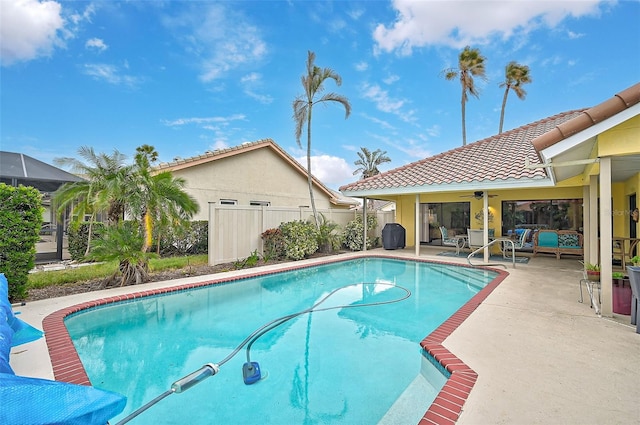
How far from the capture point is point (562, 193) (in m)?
13.0

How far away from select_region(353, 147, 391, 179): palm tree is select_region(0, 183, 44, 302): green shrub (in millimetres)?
33872

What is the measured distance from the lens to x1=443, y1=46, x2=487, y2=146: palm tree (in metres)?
21.0

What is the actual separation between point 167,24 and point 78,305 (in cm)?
1111

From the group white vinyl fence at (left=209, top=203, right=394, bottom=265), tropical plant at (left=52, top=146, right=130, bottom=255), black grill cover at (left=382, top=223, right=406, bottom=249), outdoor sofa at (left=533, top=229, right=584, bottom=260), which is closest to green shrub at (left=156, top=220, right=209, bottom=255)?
white vinyl fence at (left=209, top=203, right=394, bottom=265)

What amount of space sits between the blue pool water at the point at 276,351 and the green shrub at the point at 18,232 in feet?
5.39

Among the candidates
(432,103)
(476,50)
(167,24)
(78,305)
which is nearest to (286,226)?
(78,305)

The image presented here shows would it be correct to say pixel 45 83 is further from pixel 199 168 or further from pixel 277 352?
pixel 277 352

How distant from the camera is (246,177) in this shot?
17047mm

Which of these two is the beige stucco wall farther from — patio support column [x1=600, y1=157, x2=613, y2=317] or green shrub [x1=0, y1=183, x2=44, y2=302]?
patio support column [x1=600, y1=157, x2=613, y2=317]

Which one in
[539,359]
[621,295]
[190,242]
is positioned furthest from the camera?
[190,242]

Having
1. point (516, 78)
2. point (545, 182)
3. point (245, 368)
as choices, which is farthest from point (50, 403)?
point (516, 78)

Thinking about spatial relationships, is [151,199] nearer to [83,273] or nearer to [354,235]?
[83,273]

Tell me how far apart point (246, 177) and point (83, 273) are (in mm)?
9059

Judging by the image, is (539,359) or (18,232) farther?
(18,232)
